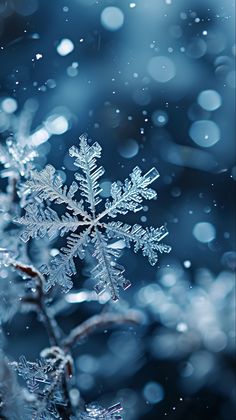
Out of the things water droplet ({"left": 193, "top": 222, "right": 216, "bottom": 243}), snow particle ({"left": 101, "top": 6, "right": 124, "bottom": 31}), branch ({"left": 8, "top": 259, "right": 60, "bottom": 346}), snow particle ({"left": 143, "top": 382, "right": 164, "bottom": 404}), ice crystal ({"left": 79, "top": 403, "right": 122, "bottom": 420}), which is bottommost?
snow particle ({"left": 143, "top": 382, "right": 164, "bottom": 404})

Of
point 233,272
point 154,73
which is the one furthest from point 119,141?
point 233,272

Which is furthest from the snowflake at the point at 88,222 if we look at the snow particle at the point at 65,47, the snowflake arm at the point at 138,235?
the snow particle at the point at 65,47

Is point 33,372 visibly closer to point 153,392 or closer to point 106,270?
point 106,270

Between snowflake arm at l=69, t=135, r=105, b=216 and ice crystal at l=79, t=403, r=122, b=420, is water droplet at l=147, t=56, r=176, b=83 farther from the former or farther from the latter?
ice crystal at l=79, t=403, r=122, b=420

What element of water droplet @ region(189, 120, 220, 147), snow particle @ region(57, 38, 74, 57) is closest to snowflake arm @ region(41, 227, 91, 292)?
snow particle @ region(57, 38, 74, 57)

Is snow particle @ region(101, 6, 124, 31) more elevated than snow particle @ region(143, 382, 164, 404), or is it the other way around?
snow particle @ region(101, 6, 124, 31)

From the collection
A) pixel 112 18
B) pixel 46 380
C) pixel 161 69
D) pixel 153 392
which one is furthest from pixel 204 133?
pixel 46 380

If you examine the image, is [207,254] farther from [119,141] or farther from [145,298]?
[119,141]
